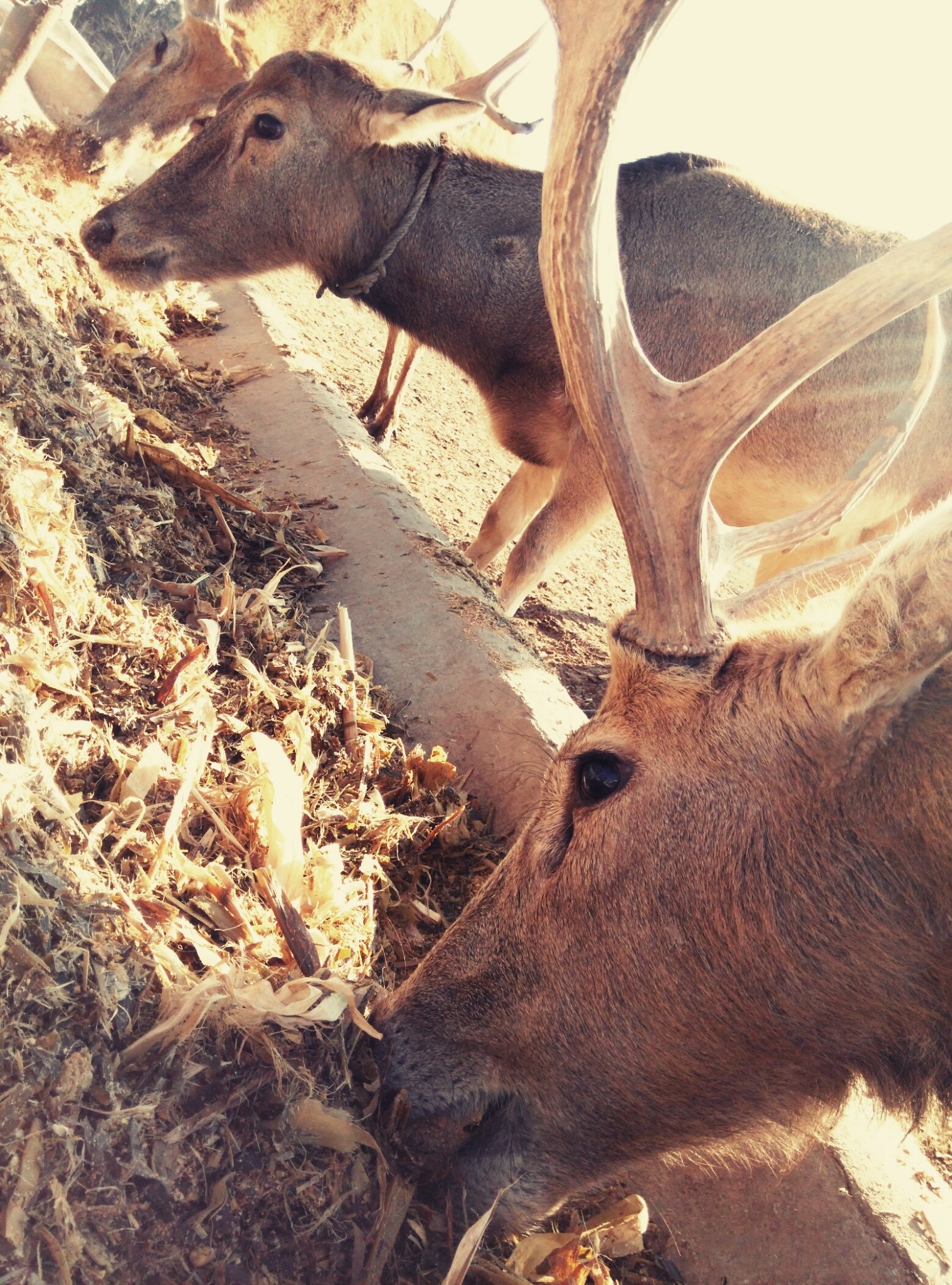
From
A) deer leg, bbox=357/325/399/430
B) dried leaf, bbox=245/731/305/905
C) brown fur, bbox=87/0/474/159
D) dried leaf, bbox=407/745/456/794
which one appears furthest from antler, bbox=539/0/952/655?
brown fur, bbox=87/0/474/159

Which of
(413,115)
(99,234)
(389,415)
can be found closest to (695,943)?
(413,115)

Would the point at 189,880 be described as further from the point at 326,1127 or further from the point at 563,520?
the point at 563,520

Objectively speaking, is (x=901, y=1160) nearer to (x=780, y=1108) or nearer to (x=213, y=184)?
(x=780, y=1108)

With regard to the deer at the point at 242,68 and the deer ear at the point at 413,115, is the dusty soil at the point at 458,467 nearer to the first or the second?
the deer at the point at 242,68

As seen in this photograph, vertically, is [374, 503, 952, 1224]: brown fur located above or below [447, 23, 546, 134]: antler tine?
below

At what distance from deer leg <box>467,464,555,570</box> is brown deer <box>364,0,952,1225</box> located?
297 cm

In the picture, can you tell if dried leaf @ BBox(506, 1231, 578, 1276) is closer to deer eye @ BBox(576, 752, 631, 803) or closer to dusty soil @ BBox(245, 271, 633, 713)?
deer eye @ BBox(576, 752, 631, 803)

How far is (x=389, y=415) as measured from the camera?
21.1ft

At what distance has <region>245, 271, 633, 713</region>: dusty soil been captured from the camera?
18.0 feet

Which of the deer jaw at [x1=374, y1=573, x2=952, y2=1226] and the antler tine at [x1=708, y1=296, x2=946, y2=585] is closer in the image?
the deer jaw at [x1=374, y1=573, x2=952, y2=1226]

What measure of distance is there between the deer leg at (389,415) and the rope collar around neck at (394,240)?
149 cm

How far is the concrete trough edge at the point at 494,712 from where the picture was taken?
2295 mm

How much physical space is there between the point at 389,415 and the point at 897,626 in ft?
16.9

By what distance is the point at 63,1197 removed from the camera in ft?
4.98
